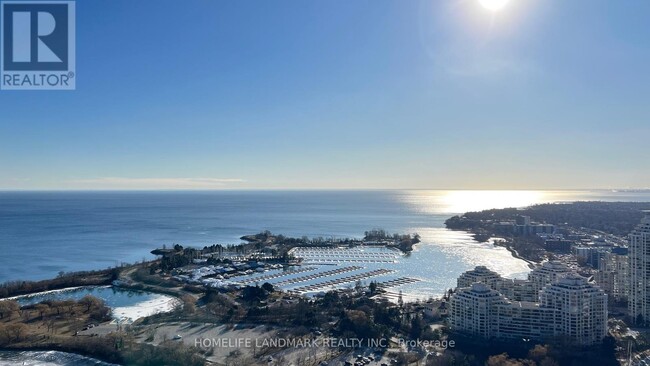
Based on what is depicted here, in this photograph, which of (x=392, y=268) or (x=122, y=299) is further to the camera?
(x=392, y=268)

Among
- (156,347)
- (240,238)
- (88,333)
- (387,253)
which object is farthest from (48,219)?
(156,347)

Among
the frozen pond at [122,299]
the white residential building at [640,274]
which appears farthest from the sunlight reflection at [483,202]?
the frozen pond at [122,299]

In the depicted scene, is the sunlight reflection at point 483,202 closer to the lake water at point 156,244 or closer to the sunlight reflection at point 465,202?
the sunlight reflection at point 465,202

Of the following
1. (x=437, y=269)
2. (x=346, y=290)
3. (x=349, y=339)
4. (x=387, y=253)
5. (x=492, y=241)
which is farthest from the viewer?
(x=492, y=241)

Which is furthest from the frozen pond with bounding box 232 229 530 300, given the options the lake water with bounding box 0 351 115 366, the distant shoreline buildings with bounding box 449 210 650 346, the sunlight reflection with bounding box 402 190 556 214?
the sunlight reflection with bounding box 402 190 556 214

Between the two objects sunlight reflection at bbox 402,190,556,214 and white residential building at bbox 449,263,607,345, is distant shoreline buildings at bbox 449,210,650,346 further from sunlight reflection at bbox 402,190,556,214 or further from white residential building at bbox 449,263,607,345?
sunlight reflection at bbox 402,190,556,214

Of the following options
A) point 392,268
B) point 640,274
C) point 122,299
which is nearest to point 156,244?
point 122,299

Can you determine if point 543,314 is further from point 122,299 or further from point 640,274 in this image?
point 122,299

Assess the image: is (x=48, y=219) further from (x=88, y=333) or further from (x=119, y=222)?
(x=88, y=333)

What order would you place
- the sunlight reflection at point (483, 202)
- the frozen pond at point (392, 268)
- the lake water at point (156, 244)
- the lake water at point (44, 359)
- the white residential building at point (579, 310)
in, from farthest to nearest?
1. the sunlight reflection at point (483, 202)
2. the lake water at point (156, 244)
3. the frozen pond at point (392, 268)
4. the white residential building at point (579, 310)
5. the lake water at point (44, 359)

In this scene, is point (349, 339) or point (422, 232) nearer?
point (349, 339)

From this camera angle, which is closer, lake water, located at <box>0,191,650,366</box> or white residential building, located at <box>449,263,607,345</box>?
white residential building, located at <box>449,263,607,345</box>
